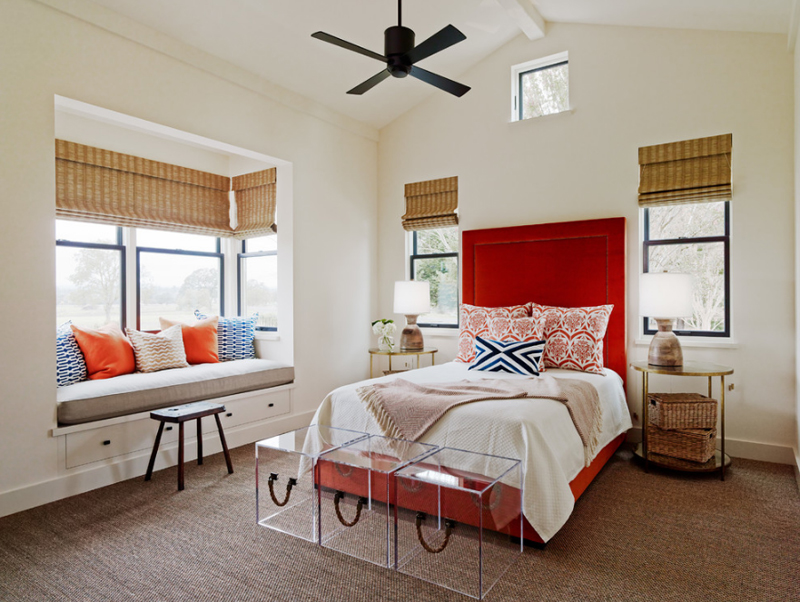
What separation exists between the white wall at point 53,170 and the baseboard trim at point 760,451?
3347 mm

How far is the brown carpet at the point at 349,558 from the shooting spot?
2.05m

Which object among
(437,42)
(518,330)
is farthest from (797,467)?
(437,42)

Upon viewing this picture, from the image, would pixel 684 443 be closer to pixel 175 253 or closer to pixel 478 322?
pixel 478 322

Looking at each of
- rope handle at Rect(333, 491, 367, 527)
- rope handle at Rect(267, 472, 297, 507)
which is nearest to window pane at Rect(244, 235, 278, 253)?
rope handle at Rect(267, 472, 297, 507)

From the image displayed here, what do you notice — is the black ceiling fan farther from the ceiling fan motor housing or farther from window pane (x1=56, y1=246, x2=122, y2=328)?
window pane (x1=56, y1=246, x2=122, y2=328)

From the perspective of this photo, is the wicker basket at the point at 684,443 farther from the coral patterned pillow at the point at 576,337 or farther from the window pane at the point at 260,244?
the window pane at the point at 260,244

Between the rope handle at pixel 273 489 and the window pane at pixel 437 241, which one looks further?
the window pane at pixel 437 241

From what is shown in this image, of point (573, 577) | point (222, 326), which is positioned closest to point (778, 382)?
point (573, 577)

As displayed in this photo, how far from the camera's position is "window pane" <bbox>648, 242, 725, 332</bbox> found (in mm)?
3820

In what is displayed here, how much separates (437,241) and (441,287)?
0.48 meters

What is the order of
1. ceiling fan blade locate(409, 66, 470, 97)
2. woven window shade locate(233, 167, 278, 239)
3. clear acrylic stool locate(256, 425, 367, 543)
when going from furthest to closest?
1. woven window shade locate(233, 167, 278, 239)
2. ceiling fan blade locate(409, 66, 470, 97)
3. clear acrylic stool locate(256, 425, 367, 543)

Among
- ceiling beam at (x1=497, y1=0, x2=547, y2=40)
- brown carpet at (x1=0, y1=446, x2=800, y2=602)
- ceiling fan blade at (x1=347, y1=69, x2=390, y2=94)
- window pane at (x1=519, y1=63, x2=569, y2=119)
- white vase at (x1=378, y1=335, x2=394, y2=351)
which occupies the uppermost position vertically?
ceiling beam at (x1=497, y1=0, x2=547, y2=40)

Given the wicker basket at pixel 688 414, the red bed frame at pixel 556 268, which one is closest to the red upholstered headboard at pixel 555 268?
the red bed frame at pixel 556 268

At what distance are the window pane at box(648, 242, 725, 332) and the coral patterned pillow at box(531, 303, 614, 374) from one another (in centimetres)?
60
